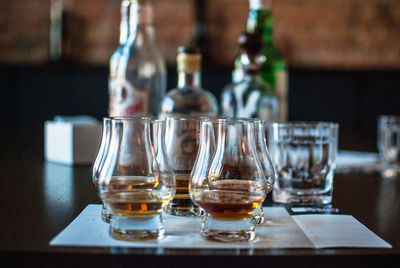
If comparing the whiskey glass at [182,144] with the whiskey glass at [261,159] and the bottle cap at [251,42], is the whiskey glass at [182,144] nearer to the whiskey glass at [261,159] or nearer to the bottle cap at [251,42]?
the whiskey glass at [261,159]

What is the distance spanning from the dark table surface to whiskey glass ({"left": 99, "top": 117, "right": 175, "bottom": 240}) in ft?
0.19

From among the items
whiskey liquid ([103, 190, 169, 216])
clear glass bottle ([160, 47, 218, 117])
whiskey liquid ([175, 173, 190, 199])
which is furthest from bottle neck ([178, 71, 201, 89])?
whiskey liquid ([103, 190, 169, 216])

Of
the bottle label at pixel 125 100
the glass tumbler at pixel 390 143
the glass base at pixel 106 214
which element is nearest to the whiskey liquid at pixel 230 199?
the glass base at pixel 106 214

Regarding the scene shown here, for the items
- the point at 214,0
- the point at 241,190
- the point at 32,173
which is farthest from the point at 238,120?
the point at 214,0

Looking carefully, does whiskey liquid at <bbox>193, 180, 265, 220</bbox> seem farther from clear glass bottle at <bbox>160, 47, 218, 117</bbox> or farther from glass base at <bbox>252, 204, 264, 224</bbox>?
clear glass bottle at <bbox>160, 47, 218, 117</bbox>

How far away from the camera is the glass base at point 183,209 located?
0.59 meters

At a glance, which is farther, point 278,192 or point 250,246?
point 278,192

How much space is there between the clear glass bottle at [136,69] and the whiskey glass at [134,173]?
501mm

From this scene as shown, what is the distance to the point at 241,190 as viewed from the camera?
518 millimetres

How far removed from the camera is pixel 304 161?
2.43ft

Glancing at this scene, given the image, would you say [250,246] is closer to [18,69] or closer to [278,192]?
[278,192]

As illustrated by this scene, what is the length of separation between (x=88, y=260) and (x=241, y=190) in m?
0.17

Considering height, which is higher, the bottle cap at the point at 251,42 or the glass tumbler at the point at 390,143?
the bottle cap at the point at 251,42

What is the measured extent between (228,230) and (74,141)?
0.59m
